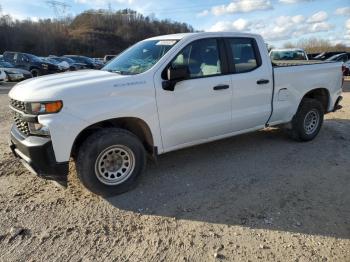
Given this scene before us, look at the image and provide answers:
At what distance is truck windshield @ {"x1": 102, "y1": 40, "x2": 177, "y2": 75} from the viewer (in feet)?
15.2

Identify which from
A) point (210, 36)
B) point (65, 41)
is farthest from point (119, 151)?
point (65, 41)

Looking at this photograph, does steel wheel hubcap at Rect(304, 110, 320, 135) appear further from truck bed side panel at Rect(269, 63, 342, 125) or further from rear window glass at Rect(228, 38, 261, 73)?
rear window glass at Rect(228, 38, 261, 73)

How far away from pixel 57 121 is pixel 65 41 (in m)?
73.5

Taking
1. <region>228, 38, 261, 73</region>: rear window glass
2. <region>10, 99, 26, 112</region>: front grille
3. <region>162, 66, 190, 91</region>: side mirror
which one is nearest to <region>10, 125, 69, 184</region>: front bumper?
<region>10, 99, 26, 112</region>: front grille

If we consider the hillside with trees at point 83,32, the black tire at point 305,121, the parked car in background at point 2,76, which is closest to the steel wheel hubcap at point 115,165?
the black tire at point 305,121

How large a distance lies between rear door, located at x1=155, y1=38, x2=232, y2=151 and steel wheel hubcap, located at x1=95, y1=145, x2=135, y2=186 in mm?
543

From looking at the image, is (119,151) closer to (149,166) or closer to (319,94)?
(149,166)

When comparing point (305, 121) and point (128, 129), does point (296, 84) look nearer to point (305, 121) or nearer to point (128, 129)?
point (305, 121)

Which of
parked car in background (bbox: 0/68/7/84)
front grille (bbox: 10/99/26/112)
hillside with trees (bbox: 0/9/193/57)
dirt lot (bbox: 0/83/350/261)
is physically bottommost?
dirt lot (bbox: 0/83/350/261)

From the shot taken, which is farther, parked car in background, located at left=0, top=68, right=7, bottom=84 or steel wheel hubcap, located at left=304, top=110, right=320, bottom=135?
parked car in background, located at left=0, top=68, right=7, bottom=84

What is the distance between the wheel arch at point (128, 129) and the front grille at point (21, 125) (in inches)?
21.7

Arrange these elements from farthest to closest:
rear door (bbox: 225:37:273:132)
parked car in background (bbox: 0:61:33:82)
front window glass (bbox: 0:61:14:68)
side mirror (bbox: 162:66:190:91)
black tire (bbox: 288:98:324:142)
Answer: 1. front window glass (bbox: 0:61:14:68)
2. parked car in background (bbox: 0:61:33:82)
3. black tire (bbox: 288:98:324:142)
4. rear door (bbox: 225:37:273:132)
5. side mirror (bbox: 162:66:190:91)

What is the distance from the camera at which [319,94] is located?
6.77 metres

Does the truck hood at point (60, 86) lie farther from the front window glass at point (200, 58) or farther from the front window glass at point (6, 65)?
the front window glass at point (6, 65)
